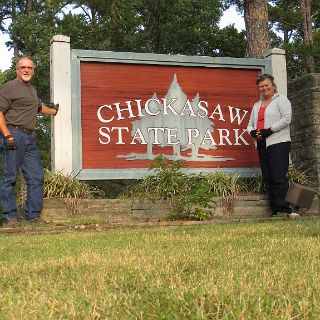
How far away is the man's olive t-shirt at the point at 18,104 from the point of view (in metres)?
6.51

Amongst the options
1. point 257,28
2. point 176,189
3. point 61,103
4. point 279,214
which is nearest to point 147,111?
point 61,103

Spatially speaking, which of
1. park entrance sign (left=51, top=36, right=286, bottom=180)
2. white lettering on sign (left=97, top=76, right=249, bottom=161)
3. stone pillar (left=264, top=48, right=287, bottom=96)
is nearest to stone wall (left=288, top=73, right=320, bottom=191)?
stone pillar (left=264, top=48, right=287, bottom=96)

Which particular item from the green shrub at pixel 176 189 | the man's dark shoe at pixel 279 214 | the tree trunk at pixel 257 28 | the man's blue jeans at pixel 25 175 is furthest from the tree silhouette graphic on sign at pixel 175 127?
the tree trunk at pixel 257 28

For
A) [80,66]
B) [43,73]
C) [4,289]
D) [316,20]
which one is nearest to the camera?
[4,289]

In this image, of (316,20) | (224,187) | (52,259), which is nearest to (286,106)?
(224,187)

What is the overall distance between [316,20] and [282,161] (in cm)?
2100

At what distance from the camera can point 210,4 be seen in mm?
17625

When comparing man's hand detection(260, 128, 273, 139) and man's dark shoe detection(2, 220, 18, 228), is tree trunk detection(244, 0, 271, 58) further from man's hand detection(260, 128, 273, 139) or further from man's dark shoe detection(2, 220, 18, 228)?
man's dark shoe detection(2, 220, 18, 228)

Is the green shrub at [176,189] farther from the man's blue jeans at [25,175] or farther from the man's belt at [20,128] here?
the man's belt at [20,128]

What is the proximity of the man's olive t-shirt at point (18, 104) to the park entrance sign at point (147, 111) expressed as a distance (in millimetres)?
1234

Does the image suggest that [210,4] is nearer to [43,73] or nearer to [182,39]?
[182,39]

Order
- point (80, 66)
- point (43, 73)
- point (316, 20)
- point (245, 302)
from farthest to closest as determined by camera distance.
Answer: point (316, 20)
point (43, 73)
point (80, 66)
point (245, 302)

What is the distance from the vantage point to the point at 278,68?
9.14 metres

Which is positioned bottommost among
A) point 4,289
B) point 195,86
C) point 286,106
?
point 4,289
